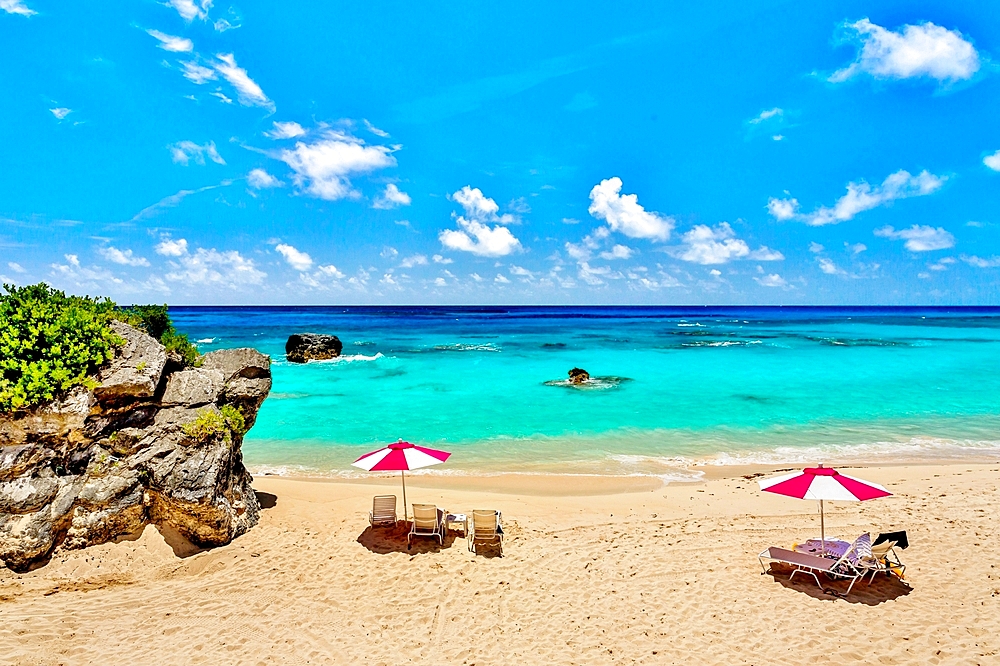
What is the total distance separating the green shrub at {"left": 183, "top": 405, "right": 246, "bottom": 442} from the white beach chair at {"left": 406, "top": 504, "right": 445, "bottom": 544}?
3881 mm

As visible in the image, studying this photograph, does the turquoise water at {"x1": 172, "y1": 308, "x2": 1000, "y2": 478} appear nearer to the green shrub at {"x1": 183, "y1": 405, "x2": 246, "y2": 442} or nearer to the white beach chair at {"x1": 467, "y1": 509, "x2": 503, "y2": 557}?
the green shrub at {"x1": 183, "y1": 405, "x2": 246, "y2": 442}

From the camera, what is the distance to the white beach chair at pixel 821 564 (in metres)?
7.79

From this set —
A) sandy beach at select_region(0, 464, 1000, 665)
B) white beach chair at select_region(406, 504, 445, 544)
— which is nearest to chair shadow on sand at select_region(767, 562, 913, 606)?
sandy beach at select_region(0, 464, 1000, 665)

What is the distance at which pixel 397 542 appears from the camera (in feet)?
31.0

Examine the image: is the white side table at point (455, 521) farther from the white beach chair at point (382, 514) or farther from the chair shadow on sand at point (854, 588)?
the chair shadow on sand at point (854, 588)

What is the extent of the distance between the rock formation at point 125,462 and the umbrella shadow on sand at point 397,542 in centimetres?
236

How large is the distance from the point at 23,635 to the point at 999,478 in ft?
64.1

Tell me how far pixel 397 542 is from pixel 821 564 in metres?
7.18

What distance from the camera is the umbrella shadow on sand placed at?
360 inches

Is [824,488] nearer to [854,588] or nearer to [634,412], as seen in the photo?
[854,588]

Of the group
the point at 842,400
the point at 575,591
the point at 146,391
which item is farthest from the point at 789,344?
the point at 146,391

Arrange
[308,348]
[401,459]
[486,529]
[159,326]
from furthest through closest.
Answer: [308,348] → [159,326] → [401,459] → [486,529]

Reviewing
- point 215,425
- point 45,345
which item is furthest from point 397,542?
point 45,345

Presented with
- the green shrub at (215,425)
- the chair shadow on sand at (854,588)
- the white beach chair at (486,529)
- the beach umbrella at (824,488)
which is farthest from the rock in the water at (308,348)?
the chair shadow on sand at (854,588)
